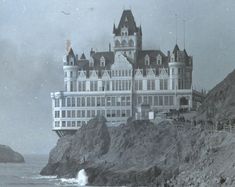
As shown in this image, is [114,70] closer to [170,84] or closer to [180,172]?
[170,84]

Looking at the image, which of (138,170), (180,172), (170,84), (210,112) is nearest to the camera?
(180,172)

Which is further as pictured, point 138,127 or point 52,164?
point 52,164

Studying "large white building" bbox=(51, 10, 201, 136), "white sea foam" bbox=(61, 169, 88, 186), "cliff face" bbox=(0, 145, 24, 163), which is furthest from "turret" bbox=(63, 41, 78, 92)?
"cliff face" bbox=(0, 145, 24, 163)

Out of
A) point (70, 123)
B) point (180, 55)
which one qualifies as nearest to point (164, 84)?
point (180, 55)

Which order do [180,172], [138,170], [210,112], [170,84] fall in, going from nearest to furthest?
[180,172], [138,170], [210,112], [170,84]

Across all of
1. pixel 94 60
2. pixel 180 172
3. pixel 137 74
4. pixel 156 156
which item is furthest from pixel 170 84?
pixel 180 172

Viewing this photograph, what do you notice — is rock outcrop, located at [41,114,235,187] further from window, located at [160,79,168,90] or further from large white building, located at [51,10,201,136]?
window, located at [160,79,168,90]

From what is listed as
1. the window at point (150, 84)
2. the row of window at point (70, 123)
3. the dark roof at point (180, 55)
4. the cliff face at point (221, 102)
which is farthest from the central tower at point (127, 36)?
the cliff face at point (221, 102)
